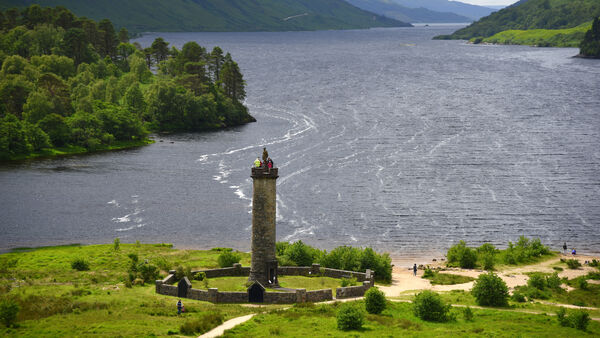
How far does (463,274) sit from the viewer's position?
81.8 metres

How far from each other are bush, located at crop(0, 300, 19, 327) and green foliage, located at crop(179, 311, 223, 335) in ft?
43.6

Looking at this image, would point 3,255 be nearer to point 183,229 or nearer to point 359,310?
point 183,229

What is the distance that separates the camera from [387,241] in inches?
3890

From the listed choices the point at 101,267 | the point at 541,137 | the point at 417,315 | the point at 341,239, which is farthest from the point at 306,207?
the point at 541,137

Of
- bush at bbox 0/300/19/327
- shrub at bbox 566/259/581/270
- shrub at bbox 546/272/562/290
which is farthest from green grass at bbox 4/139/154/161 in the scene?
→ shrub at bbox 546/272/562/290

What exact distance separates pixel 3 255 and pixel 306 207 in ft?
155

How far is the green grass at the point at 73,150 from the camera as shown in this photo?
488 ft

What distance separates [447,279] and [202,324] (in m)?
36.0

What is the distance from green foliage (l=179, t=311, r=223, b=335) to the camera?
50750 millimetres

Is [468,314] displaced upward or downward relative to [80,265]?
upward

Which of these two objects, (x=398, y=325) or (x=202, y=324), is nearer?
(x=202, y=324)

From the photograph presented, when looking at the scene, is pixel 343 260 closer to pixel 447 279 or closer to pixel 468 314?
pixel 447 279

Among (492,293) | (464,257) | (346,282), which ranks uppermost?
(346,282)

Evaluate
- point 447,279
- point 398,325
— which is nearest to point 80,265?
point 398,325
